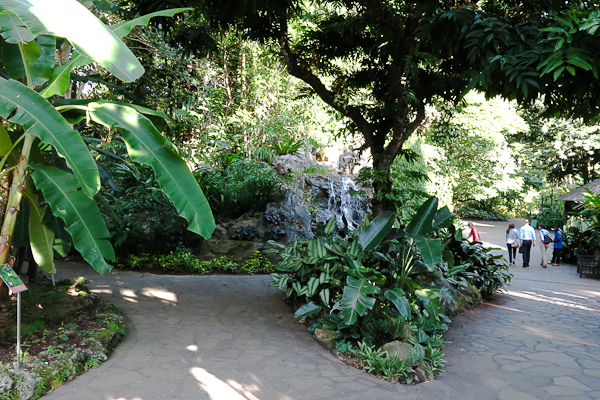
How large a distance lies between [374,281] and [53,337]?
11.2ft

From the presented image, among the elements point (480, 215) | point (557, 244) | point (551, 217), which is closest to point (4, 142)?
point (557, 244)

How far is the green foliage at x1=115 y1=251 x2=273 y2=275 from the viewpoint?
8.74m

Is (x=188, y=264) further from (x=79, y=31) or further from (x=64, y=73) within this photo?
(x=79, y=31)

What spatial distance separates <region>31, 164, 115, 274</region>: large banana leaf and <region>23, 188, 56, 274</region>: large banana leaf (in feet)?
1.66

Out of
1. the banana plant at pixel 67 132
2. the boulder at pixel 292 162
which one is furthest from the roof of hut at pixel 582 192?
the banana plant at pixel 67 132

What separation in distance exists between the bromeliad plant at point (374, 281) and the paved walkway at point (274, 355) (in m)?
0.42

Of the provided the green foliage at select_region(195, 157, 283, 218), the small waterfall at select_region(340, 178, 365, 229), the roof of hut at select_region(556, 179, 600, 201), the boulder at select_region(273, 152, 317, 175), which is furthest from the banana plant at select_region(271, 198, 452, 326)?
the roof of hut at select_region(556, 179, 600, 201)

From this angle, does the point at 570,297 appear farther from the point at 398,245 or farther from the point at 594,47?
the point at 594,47

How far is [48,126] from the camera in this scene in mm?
2988

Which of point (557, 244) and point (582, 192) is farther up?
point (582, 192)

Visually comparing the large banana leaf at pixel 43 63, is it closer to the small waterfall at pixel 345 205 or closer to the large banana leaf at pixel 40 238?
the large banana leaf at pixel 40 238

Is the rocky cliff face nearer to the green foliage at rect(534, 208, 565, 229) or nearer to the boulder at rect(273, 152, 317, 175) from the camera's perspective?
the boulder at rect(273, 152, 317, 175)

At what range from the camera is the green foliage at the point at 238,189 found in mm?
10781

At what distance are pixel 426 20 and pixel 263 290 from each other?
474 cm
